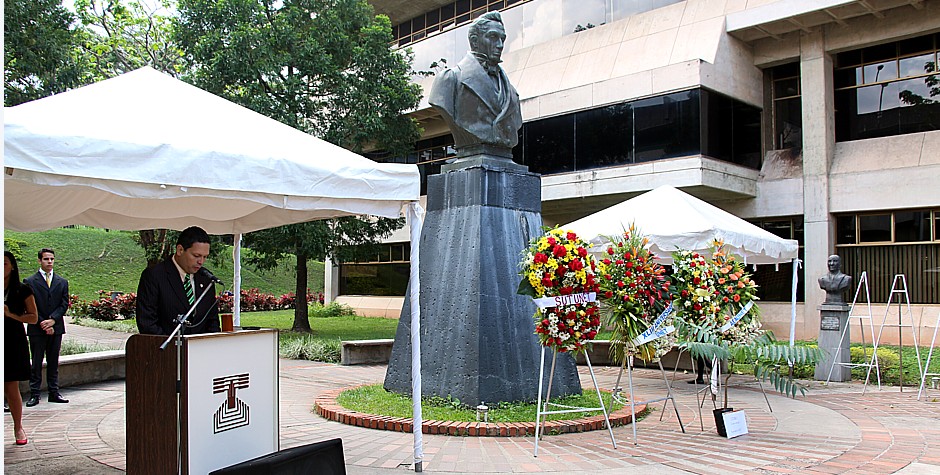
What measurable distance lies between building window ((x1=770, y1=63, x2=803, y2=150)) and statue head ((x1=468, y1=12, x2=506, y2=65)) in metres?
13.1

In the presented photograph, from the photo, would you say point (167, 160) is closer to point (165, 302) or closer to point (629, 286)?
point (165, 302)

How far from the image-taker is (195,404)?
446 cm

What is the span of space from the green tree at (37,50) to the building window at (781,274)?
56.5 ft

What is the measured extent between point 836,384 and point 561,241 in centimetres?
694

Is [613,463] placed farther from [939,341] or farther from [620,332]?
[939,341]

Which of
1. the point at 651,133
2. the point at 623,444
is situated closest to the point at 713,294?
the point at 623,444

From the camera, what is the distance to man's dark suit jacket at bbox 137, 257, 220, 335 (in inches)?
193

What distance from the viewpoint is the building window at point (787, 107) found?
19062 mm

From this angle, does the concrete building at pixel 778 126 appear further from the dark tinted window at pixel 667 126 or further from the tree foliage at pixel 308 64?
the tree foliage at pixel 308 64

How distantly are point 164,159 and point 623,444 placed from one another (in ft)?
14.8

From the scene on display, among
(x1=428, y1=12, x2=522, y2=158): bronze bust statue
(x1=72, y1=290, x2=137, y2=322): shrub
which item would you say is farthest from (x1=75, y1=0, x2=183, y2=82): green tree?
(x1=428, y1=12, x2=522, y2=158): bronze bust statue

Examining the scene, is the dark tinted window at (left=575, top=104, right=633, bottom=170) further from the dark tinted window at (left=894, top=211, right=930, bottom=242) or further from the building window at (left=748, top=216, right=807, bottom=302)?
the dark tinted window at (left=894, top=211, right=930, bottom=242)

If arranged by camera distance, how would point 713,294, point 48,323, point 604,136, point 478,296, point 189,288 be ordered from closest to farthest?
1. point 189,288
2. point 713,294
3. point 478,296
4. point 48,323
5. point 604,136

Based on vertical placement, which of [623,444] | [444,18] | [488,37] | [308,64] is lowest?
[623,444]
